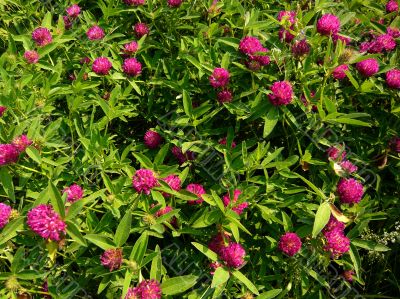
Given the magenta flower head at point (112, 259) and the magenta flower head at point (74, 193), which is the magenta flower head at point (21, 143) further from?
the magenta flower head at point (112, 259)

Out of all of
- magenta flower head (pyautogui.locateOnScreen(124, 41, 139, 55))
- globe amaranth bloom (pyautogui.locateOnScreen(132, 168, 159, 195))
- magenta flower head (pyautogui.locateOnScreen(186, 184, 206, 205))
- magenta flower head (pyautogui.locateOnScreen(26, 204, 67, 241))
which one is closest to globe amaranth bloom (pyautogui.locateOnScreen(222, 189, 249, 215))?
magenta flower head (pyautogui.locateOnScreen(186, 184, 206, 205))

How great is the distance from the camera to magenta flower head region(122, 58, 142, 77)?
2.75m

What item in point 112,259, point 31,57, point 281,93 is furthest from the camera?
point 31,57

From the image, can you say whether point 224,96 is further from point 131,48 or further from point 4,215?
point 4,215

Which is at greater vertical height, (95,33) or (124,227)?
(95,33)

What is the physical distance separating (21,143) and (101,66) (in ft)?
2.58

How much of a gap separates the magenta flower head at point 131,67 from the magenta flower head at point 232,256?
1364 millimetres

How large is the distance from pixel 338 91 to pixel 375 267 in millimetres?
1235

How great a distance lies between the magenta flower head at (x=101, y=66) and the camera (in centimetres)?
267

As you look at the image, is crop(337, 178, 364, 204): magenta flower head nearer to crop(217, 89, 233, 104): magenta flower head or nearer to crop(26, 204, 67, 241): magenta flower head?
crop(217, 89, 233, 104): magenta flower head

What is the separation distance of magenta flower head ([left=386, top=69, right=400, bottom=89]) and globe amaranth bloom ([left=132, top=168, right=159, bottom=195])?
156 cm

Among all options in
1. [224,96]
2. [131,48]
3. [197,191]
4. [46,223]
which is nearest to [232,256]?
[197,191]

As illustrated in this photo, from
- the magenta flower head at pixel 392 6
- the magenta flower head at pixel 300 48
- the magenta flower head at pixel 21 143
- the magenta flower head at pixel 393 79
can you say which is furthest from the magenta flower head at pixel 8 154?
the magenta flower head at pixel 392 6

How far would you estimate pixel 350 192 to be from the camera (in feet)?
7.04
